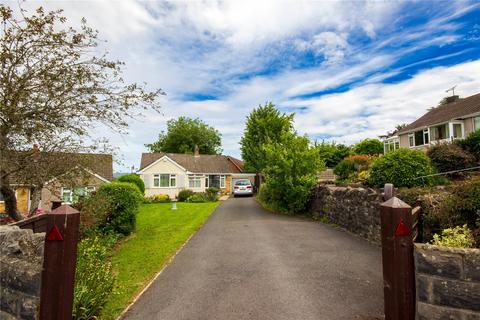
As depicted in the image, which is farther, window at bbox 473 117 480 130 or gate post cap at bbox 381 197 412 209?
window at bbox 473 117 480 130

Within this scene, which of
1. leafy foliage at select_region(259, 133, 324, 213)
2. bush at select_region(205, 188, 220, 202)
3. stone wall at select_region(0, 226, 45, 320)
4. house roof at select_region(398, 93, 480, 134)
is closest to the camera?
stone wall at select_region(0, 226, 45, 320)

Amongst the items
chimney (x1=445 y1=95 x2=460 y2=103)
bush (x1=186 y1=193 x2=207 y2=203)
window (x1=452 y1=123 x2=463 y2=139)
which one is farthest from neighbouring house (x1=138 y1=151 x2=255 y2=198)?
chimney (x1=445 y1=95 x2=460 y2=103)

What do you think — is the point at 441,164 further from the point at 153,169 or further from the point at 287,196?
the point at 153,169

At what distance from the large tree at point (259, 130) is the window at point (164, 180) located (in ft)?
31.3

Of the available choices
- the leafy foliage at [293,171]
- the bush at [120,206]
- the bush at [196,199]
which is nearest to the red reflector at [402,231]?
the bush at [120,206]

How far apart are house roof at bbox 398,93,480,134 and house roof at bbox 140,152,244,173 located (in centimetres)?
2339

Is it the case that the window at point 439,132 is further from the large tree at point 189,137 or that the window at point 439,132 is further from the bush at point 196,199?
the large tree at point 189,137

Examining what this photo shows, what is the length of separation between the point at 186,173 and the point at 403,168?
29.5 m

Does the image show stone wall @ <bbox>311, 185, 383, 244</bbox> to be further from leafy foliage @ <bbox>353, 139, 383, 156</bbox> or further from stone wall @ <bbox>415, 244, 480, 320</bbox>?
leafy foliage @ <bbox>353, 139, 383, 156</bbox>

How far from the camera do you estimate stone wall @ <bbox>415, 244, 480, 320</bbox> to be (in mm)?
2877

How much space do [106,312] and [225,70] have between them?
13388mm

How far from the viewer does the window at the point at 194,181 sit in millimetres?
36928

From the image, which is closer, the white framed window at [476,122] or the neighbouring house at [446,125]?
the white framed window at [476,122]

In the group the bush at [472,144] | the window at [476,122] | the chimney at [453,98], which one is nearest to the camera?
the bush at [472,144]
